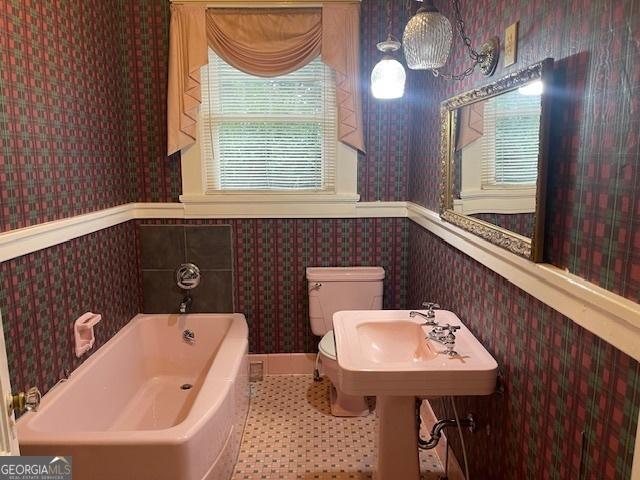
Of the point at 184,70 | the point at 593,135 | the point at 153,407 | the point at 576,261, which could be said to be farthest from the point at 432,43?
the point at 153,407

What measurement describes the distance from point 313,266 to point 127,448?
1.63 m

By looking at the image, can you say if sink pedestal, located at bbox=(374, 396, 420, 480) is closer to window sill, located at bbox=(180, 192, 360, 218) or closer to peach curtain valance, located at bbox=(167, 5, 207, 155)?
window sill, located at bbox=(180, 192, 360, 218)

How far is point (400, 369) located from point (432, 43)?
111 cm

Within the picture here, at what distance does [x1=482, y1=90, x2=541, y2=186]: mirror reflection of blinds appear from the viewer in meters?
1.33

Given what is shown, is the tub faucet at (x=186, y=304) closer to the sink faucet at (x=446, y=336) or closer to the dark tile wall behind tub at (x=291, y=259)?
the dark tile wall behind tub at (x=291, y=259)

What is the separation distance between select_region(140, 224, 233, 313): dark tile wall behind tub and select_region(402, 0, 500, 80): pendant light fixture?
5.58 feet

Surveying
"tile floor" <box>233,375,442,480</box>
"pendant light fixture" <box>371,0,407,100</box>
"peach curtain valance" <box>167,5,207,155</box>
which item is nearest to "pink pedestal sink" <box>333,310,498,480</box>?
"tile floor" <box>233,375,442,480</box>

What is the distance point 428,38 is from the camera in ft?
5.38

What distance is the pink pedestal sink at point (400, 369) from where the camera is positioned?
1567 mm

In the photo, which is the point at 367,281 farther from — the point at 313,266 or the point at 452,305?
the point at 452,305

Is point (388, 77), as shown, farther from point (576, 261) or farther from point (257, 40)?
point (576, 261)

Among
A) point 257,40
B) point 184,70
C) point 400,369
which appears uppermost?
point 257,40

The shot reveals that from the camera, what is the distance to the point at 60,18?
2115 mm

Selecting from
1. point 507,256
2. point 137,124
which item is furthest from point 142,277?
point 507,256
